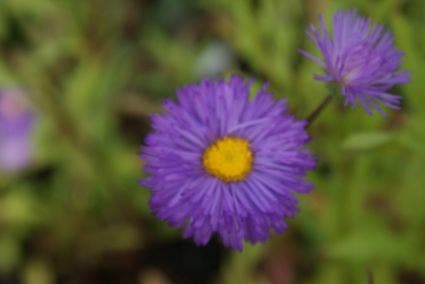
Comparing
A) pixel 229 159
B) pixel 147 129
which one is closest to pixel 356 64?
pixel 229 159

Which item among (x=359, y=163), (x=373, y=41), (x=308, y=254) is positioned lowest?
(x=308, y=254)

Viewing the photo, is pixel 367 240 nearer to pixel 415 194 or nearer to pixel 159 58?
pixel 415 194

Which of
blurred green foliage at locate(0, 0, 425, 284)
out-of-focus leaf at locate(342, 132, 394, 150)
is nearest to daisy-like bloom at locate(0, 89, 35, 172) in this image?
blurred green foliage at locate(0, 0, 425, 284)

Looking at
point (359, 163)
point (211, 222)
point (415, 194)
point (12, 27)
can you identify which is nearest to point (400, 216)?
point (415, 194)

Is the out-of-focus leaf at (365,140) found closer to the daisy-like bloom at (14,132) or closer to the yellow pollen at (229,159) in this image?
the yellow pollen at (229,159)

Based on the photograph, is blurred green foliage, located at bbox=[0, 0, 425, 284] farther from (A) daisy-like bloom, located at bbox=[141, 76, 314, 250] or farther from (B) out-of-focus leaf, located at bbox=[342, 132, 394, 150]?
(A) daisy-like bloom, located at bbox=[141, 76, 314, 250]

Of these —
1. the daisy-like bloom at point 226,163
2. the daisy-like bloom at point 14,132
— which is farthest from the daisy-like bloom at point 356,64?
the daisy-like bloom at point 14,132
